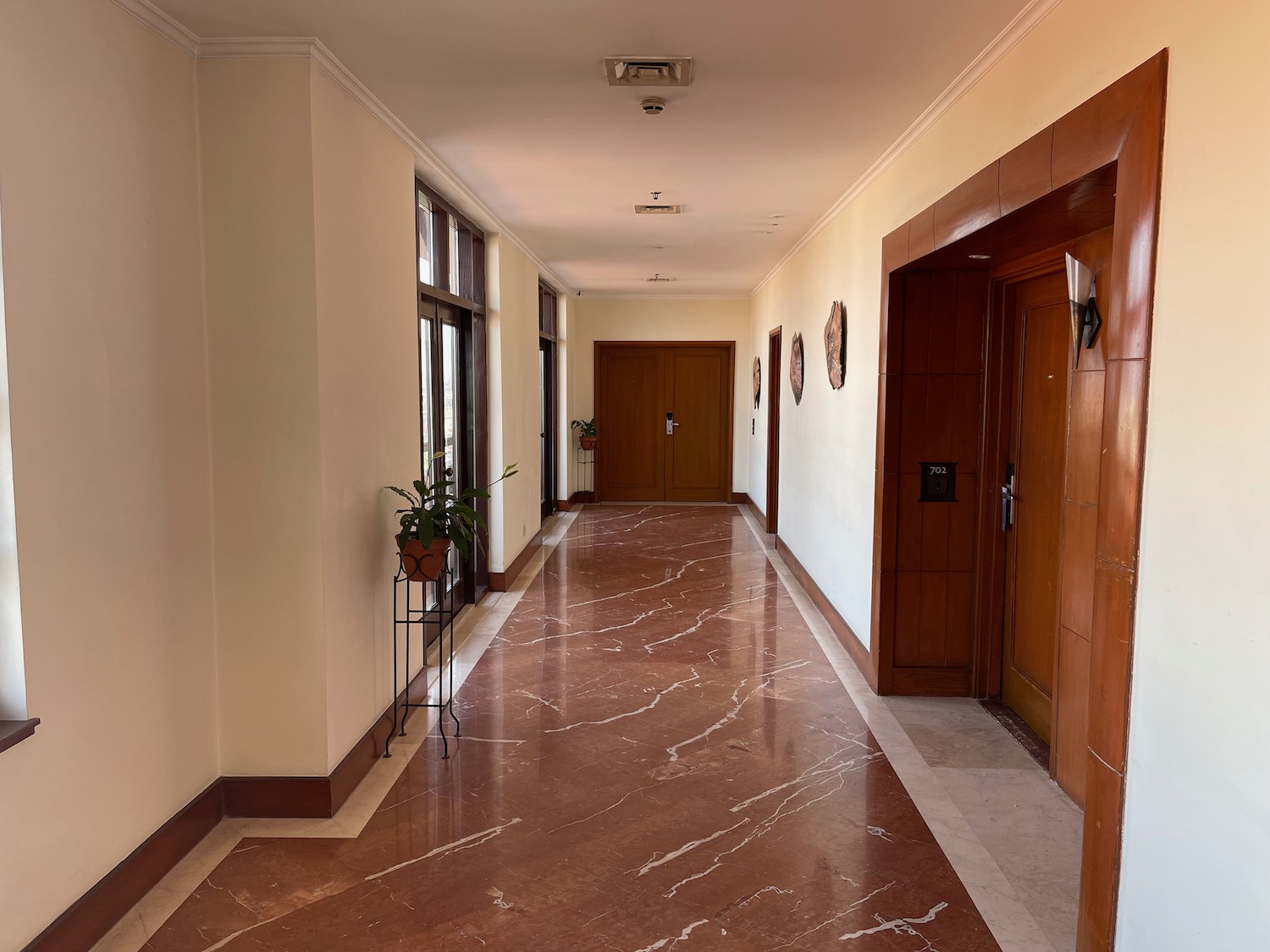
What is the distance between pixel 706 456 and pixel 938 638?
301 inches

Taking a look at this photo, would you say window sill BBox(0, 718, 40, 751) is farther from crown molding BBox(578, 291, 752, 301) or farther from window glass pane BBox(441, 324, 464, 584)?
crown molding BBox(578, 291, 752, 301)

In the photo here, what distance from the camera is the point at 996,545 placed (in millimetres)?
4266

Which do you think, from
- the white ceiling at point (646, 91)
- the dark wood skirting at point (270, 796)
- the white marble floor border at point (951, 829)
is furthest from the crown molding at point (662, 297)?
the dark wood skirting at point (270, 796)

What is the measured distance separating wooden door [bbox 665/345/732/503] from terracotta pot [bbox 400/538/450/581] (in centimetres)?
838

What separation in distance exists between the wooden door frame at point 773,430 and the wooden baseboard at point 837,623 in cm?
150

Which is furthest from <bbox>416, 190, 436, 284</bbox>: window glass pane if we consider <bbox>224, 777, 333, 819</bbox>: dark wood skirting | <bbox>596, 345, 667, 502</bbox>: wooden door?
<bbox>596, 345, 667, 502</bbox>: wooden door

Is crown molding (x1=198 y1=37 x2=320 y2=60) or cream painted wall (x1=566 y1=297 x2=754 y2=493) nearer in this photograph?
crown molding (x1=198 y1=37 x2=320 y2=60)

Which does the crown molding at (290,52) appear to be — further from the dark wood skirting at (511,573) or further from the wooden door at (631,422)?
the wooden door at (631,422)

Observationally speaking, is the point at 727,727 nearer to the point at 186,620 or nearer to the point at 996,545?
the point at 996,545

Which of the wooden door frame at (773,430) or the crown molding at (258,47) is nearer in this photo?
the crown molding at (258,47)

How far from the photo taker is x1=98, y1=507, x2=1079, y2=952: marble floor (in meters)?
2.49

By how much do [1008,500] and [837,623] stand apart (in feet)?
5.20

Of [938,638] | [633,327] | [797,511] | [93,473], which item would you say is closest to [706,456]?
[633,327]

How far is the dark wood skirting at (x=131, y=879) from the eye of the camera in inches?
90.1
